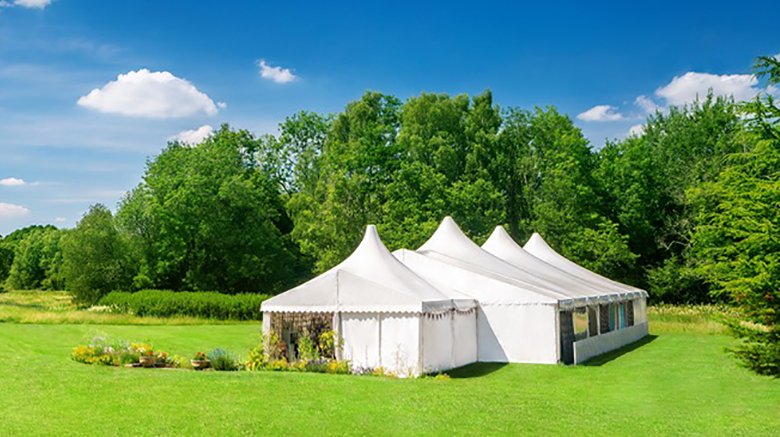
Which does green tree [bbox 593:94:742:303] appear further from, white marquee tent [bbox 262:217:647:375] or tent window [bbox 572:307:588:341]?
tent window [bbox 572:307:588:341]

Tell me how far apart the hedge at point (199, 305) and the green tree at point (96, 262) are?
831 centimetres

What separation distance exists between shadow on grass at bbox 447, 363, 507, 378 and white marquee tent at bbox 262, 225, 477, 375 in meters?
0.23

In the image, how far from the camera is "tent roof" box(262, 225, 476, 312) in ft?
53.5

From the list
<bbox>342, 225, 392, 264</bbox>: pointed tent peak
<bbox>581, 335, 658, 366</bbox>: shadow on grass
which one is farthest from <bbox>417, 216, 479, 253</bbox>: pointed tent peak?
<bbox>581, 335, 658, 366</bbox>: shadow on grass

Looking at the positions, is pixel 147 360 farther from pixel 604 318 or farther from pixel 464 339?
pixel 604 318

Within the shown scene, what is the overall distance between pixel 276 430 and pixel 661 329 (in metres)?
23.2

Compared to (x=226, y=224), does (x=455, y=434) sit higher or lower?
lower

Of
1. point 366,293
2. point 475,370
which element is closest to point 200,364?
point 366,293

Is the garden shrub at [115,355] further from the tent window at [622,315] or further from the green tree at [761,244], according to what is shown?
the tent window at [622,315]

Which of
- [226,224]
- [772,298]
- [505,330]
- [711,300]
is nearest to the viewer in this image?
[772,298]

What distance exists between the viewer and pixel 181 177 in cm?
4469

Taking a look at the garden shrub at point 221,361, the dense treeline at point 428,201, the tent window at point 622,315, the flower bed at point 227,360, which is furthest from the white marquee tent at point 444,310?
the dense treeline at point 428,201

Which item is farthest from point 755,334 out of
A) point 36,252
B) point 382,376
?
point 36,252

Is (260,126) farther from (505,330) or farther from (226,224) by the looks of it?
(505,330)
